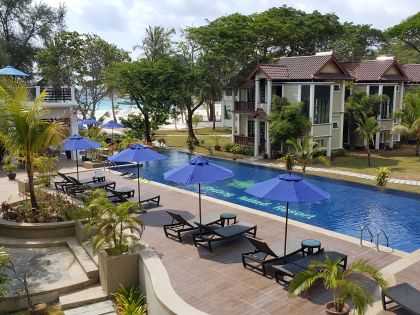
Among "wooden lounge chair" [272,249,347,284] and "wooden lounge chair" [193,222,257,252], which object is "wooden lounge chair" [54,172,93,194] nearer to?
"wooden lounge chair" [193,222,257,252]

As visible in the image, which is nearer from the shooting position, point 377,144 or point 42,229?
point 42,229

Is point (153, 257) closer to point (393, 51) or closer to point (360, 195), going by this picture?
point (360, 195)

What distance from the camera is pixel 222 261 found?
443 inches

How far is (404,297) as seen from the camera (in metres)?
8.27

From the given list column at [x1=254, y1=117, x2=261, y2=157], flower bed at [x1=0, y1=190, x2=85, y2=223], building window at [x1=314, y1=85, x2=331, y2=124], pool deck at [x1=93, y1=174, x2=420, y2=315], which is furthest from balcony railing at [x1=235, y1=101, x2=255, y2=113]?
flower bed at [x1=0, y1=190, x2=85, y2=223]

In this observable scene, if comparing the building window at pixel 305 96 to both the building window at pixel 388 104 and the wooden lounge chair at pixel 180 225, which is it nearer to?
the building window at pixel 388 104

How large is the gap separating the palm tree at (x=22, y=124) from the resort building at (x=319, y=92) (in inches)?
807

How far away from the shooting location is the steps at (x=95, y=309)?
9.98 meters

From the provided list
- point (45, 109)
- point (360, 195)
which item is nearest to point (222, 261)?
point (45, 109)

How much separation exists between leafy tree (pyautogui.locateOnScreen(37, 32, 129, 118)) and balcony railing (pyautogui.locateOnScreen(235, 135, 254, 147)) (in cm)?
1862

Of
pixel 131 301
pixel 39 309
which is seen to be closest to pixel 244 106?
pixel 131 301

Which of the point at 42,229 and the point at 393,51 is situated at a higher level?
the point at 393,51

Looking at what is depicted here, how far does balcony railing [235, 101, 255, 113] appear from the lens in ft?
113

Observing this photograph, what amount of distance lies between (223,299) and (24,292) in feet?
17.3
